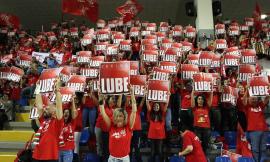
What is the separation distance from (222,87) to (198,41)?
713cm

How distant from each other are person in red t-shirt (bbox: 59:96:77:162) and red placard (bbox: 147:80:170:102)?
146 cm

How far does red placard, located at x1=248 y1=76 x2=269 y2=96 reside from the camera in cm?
A: 792

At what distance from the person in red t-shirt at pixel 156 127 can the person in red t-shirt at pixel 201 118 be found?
57 centimetres

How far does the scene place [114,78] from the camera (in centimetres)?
625

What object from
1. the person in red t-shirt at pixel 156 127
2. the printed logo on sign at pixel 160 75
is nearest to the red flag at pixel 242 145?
the person in red t-shirt at pixel 156 127

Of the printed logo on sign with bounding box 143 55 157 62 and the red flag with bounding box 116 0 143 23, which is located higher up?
the red flag with bounding box 116 0 143 23

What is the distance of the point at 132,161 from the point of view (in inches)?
312

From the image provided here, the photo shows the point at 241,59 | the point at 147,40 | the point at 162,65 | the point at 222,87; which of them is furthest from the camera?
the point at 147,40

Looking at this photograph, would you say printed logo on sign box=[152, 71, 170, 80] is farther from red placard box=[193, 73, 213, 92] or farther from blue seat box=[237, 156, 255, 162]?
blue seat box=[237, 156, 255, 162]

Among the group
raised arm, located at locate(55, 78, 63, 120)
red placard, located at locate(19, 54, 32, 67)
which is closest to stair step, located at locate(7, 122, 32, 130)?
red placard, located at locate(19, 54, 32, 67)

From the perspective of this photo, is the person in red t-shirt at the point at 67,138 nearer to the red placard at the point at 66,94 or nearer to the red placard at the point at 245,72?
the red placard at the point at 66,94

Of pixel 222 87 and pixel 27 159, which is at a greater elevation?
pixel 222 87

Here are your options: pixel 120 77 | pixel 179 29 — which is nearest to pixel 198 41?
pixel 179 29

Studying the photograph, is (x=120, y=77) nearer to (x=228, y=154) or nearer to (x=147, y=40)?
(x=228, y=154)
